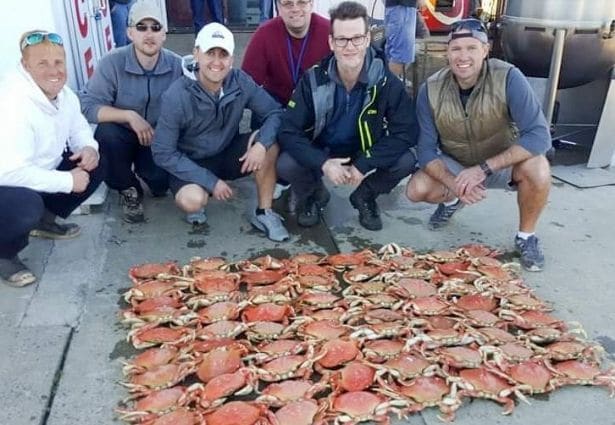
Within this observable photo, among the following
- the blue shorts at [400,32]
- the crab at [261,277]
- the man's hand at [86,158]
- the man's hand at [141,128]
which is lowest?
the crab at [261,277]

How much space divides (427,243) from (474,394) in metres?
1.48

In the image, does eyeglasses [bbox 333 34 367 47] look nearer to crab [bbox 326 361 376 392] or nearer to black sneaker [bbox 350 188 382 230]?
black sneaker [bbox 350 188 382 230]

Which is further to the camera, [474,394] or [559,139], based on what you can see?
[559,139]

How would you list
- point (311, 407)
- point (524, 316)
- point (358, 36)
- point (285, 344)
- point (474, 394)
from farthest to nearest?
point (358, 36) < point (524, 316) < point (285, 344) < point (474, 394) < point (311, 407)

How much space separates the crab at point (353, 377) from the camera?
2535 millimetres

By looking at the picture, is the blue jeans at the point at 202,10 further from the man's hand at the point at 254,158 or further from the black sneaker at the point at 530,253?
the black sneaker at the point at 530,253

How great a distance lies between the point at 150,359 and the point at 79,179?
124 cm

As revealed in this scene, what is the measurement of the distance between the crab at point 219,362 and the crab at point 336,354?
0.34 m

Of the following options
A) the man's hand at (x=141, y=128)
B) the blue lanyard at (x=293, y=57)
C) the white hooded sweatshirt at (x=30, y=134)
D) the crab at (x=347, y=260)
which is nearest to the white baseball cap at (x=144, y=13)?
the man's hand at (x=141, y=128)

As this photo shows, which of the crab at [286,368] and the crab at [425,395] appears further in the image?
the crab at [286,368]

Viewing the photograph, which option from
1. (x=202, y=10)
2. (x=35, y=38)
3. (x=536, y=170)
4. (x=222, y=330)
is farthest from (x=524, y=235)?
(x=202, y=10)

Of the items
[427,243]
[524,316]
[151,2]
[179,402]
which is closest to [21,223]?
[179,402]

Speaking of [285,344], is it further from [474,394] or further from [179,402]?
[474,394]

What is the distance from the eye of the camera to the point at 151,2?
3.93m
